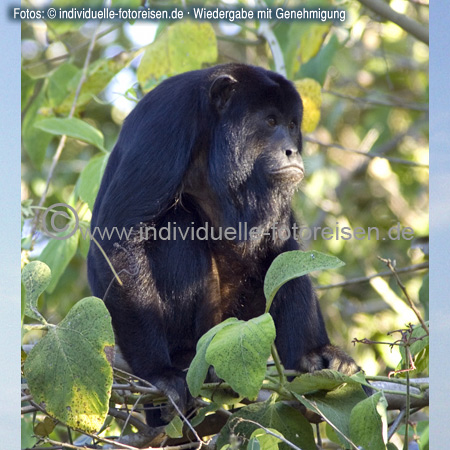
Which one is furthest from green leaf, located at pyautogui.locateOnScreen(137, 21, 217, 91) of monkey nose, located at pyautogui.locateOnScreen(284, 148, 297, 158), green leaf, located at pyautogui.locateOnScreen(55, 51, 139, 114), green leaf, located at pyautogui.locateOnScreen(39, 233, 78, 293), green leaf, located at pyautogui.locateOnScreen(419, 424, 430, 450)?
green leaf, located at pyautogui.locateOnScreen(419, 424, 430, 450)

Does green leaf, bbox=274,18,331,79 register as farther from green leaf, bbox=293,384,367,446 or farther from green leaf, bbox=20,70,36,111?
green leaf, bbox=293,384,367,446

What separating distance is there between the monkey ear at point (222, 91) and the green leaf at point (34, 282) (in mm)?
1077

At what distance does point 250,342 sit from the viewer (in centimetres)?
176

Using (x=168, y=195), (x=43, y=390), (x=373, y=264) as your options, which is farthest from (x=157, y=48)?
(x=373, y=264)

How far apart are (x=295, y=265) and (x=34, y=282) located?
2.56ft

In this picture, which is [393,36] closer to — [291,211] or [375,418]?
[291,211]

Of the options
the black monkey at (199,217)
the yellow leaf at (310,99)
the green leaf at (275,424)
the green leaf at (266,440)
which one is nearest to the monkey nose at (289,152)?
the black monkey at (199,217)

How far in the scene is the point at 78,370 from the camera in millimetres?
1897

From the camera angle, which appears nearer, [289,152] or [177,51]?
[289,152]

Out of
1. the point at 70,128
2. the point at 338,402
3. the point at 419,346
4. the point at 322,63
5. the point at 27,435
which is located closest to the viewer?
the point at 338,402

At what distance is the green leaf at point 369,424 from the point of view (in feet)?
6.17

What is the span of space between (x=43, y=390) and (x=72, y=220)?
104 centimetres

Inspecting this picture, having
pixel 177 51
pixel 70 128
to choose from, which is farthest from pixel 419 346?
pixel 177 51

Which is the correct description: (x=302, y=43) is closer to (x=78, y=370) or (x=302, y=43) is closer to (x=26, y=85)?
(x=26, y=85)
